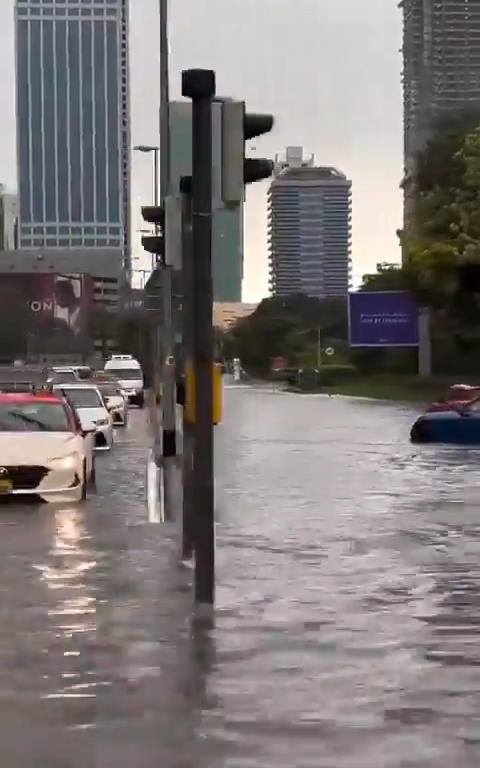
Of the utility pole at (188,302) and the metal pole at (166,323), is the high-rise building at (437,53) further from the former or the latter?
the utility pole at (188,302)

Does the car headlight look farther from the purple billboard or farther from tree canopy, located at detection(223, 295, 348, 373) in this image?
tree canopy, located at detection(223, 295, 348, 373)

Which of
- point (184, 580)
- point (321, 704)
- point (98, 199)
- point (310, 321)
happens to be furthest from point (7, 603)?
point (310, 321)

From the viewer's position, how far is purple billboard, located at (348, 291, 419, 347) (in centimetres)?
7650

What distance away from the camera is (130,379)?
2436 inches

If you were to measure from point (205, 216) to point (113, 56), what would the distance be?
89.2 m

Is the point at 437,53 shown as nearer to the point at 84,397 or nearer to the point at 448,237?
the point at 448,237

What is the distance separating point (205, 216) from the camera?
9703 mm

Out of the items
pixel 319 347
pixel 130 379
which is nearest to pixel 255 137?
pixel 130 379

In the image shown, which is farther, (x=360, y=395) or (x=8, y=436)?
(x=360, y=395)

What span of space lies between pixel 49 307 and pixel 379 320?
2590 inches

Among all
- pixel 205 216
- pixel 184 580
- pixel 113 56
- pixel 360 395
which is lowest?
pixel 360 395

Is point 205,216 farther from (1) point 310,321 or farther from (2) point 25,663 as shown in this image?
(1) point 310,321

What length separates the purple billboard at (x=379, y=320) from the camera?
76.5 m

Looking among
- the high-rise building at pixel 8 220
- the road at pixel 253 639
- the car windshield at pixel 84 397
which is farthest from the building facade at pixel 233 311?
the road at pixel 253 639
